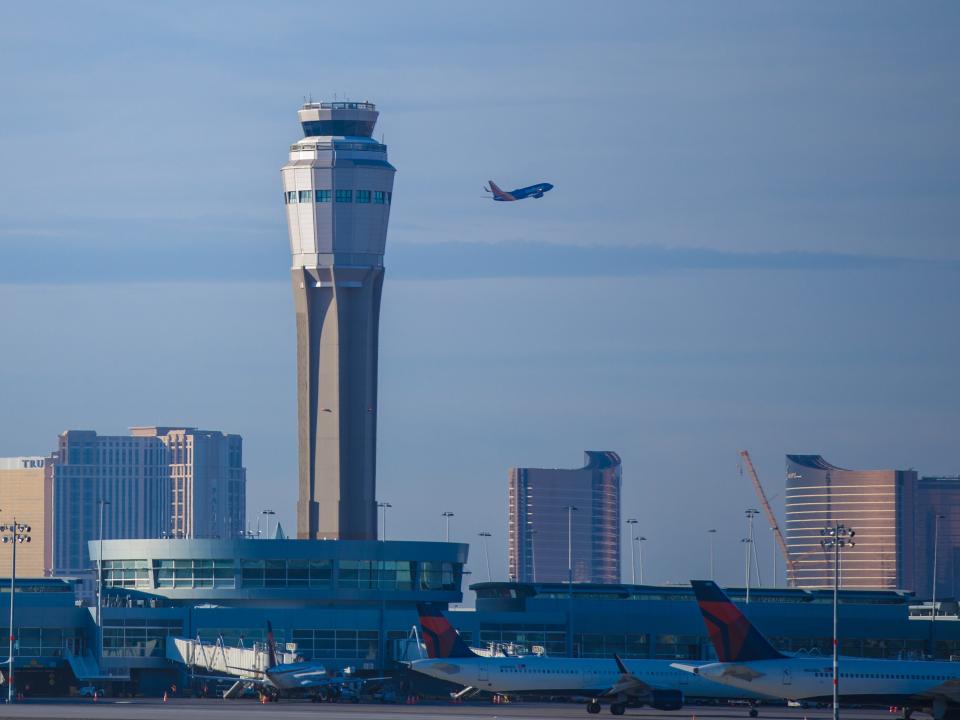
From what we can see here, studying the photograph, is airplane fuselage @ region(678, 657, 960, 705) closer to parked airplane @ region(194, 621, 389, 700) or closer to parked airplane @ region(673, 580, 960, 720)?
parked airplane @ region(673, 580, 960, 720)

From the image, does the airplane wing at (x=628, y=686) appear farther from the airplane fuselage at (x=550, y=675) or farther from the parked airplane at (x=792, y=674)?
the parked airplane at (x=792, y=674)

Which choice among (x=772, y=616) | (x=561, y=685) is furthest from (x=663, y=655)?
(x=561, y=685)

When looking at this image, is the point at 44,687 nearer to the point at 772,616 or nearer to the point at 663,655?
the point at 663,655

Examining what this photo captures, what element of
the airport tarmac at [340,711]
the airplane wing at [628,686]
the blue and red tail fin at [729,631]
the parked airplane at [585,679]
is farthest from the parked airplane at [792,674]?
the parked airplane at [585,679]

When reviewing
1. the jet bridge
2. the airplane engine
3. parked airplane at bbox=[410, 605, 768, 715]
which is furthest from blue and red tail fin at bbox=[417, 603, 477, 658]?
the jet bridge

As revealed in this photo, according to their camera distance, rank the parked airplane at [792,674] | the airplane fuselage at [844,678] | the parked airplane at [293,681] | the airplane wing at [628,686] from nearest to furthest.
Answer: the airplane fuselage at [844,678] → the parked airplane at [792,674] → the airplane wing at [628,686] → the parked airplane at [293,681]

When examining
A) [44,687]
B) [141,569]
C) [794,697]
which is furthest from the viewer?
[141,569]

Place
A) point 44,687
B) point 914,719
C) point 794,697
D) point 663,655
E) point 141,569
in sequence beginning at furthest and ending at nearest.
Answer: point 141,569, point 663,655, point 44,687, point 914,719, point 794,697
